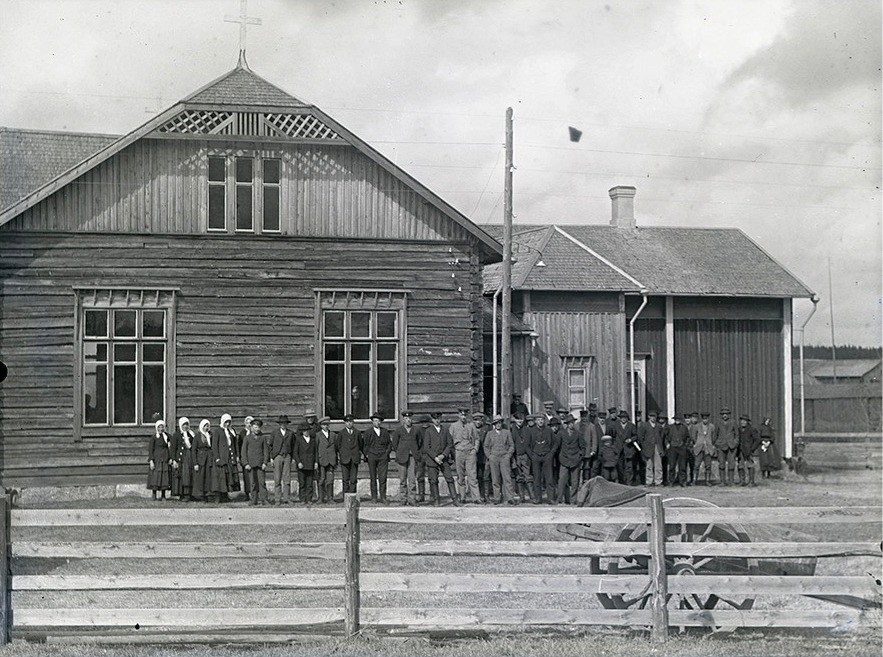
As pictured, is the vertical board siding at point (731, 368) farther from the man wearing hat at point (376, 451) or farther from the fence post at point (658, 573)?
the fence post at point (658, 573)

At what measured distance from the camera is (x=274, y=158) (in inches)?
759

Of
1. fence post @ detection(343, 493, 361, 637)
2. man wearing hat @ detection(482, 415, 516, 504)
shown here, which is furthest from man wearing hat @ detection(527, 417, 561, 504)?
fence post @ detection(343, 493, 361, 637)

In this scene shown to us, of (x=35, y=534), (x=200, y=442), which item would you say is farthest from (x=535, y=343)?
(x=35, y=534)

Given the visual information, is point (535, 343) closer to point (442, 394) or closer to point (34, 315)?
point (442, 394)

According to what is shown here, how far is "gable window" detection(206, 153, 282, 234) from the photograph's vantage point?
1911 centimetres

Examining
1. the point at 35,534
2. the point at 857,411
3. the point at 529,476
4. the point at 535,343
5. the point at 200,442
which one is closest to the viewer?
the point at 35,534

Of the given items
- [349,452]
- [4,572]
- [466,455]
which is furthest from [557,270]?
[4,572]

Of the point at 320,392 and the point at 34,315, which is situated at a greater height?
the point at 34,315

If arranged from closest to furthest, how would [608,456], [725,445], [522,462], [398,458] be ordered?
1. [398,458]
2. [522,462]
3. [608,456]
4. [725,445]

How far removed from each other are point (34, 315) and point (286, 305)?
4.49 m

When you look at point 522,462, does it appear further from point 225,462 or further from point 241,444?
point 225,462

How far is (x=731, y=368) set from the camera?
27.3m

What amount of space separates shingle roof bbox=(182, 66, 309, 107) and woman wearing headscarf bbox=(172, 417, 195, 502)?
19.8ft

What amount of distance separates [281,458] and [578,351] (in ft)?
32.5
